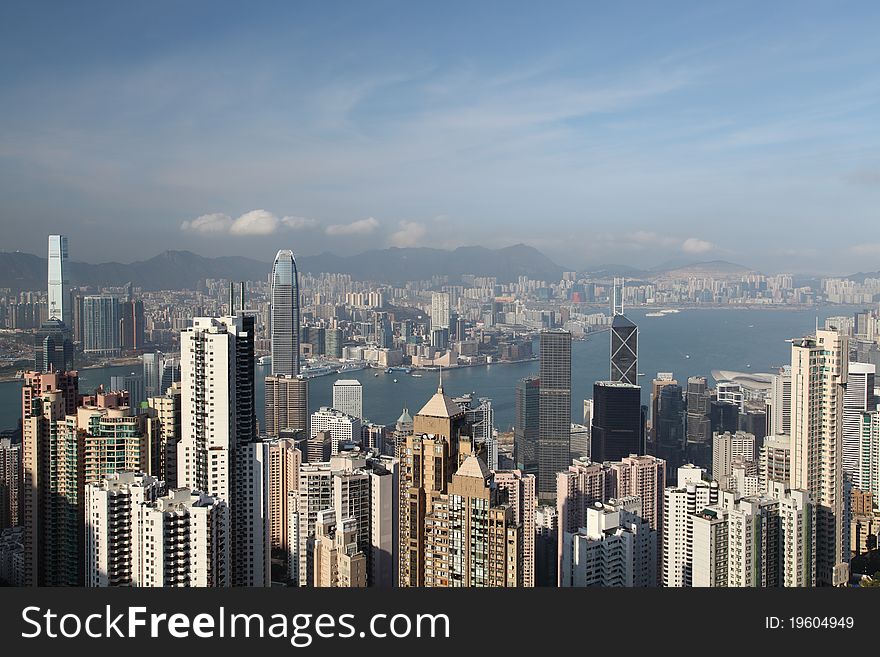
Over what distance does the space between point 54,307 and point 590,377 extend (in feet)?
18.6

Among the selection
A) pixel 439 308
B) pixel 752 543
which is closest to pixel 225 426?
pixel 752 543

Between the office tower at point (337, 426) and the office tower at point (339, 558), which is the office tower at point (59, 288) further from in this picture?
the office tower at point (339, 558)

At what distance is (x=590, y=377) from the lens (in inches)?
371

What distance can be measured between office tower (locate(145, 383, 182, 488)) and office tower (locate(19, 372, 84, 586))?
38cm

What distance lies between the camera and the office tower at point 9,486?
4441mm

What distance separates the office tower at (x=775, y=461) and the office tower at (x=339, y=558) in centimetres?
226

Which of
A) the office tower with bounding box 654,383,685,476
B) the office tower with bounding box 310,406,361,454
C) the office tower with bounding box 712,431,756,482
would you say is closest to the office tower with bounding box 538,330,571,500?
the office tower with bounding box 654,383,685,476

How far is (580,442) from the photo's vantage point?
7.76m

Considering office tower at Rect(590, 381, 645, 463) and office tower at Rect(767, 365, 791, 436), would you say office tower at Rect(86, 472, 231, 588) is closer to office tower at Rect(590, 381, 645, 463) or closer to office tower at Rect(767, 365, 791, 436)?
office tower at Rect(767, 365, 791, 436)

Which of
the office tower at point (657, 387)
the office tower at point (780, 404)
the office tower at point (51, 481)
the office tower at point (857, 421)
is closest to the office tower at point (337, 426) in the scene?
the office tower at point (51, 481)

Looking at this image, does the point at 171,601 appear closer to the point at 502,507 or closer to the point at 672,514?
the point at 502,507

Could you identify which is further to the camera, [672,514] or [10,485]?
[10,485]

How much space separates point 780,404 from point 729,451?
2.45 feet

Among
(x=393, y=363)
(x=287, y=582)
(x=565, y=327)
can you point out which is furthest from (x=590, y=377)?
(x=287, y=582)
